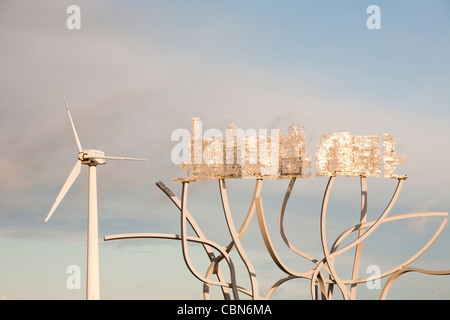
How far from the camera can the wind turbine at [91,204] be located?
4034cm

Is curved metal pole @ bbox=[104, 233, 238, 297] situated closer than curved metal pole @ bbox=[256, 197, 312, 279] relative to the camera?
No

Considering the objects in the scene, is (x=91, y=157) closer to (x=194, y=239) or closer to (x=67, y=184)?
(x=67, y=184)

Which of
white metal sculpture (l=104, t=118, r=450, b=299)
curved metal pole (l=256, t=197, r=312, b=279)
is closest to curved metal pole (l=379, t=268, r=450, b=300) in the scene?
white metal sculpture (l=104, t=118, r=450, b=299)

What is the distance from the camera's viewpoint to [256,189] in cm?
3834

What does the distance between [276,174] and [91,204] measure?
353 inches

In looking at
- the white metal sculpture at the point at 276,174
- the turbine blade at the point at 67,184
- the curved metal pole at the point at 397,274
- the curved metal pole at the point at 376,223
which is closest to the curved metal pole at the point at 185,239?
the white metal sculpture at the point at 276,174

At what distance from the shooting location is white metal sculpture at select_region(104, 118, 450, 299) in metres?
38.8

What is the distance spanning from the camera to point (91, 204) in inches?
1617

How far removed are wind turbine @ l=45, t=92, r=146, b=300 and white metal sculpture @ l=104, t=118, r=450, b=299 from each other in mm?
946

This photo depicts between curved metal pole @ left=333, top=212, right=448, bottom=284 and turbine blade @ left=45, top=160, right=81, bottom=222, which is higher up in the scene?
turbine blade @ left=45, top=160, right=81, bottom=222

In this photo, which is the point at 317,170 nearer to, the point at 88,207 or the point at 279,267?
the point at 279,267

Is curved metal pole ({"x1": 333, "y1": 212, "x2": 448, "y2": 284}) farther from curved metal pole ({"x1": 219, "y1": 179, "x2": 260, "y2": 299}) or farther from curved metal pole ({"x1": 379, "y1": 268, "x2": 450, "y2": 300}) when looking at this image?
curved metal pole ({"x1": 219, "y1": 179, "x2": 260, "y2": 299})
